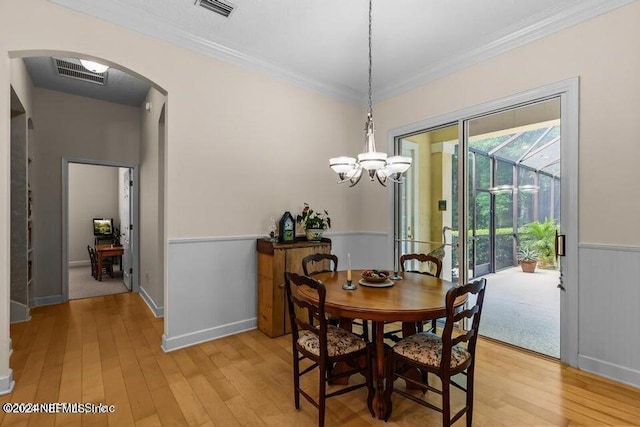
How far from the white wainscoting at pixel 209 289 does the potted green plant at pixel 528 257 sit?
2.92 m

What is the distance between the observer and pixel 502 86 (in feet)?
10.3

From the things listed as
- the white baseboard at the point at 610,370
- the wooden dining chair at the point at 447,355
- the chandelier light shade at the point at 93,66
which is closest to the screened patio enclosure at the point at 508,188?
the white baseboard at the point at 610,370

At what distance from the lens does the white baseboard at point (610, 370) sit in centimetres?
236

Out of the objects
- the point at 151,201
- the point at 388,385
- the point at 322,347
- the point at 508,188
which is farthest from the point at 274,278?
the point at 508,188

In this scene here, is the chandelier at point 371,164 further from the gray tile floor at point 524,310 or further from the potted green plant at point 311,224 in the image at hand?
the gray tile floor at point 524,310

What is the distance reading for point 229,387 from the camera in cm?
237

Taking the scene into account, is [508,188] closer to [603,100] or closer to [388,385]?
[603,100]

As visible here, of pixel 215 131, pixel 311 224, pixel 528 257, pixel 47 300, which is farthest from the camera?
pixel 47 300

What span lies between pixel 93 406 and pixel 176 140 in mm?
2270

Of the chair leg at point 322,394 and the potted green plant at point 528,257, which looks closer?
the chair leg at point 322,394

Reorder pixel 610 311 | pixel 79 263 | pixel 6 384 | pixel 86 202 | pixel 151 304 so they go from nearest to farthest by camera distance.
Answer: pixel 6 384, pixel 610 311, pixel 151 304, pixel 79 263, pixel 86 202

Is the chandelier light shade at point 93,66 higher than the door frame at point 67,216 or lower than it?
higher

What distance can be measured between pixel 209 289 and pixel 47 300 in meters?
3.10

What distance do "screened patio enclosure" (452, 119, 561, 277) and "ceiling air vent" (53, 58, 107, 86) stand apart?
4.83 meters
